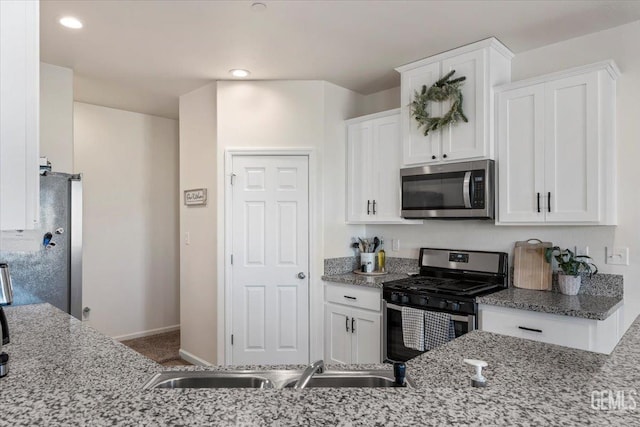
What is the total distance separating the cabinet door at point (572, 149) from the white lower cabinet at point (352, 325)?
1.44m

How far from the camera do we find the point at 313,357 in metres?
3.51

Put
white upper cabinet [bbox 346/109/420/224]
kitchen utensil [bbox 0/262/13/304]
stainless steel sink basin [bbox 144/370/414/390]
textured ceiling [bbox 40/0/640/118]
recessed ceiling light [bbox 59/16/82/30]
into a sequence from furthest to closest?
white upper cabinet [bbox 346/109/420/224] → recessed ceiling light [bbox 59/16/82/30] → textured ceiling [bbox 40/0/640/118] → kitchen utensil [bbox 0/262/13/304] → stainless steel sink basin [bbox 144/370/414/390]

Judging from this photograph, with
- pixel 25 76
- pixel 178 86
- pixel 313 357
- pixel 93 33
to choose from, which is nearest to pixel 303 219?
pixel 313 357

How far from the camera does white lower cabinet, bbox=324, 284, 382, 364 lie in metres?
3.17

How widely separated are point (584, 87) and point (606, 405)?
7.54ft

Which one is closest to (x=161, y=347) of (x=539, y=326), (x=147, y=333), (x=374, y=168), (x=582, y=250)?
(x=147, y=333)

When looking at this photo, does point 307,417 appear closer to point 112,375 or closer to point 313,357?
point 112,375

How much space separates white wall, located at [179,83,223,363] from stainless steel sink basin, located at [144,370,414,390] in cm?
236

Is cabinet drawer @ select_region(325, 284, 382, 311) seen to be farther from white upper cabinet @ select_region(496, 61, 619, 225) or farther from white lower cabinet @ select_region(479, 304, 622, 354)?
white upper cabinet @ select_region(496, 61, 619, 225)

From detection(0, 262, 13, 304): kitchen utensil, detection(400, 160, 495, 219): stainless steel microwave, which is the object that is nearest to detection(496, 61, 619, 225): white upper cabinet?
detection(400, 160, 495, 219): stainless steel microwave

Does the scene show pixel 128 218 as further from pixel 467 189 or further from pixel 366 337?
pixel 467 189

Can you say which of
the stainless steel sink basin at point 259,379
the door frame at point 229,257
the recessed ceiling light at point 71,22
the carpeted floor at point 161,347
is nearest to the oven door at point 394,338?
the door frame at point 229,257

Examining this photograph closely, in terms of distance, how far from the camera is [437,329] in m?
2.71

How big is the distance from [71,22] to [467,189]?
9.29 ft
